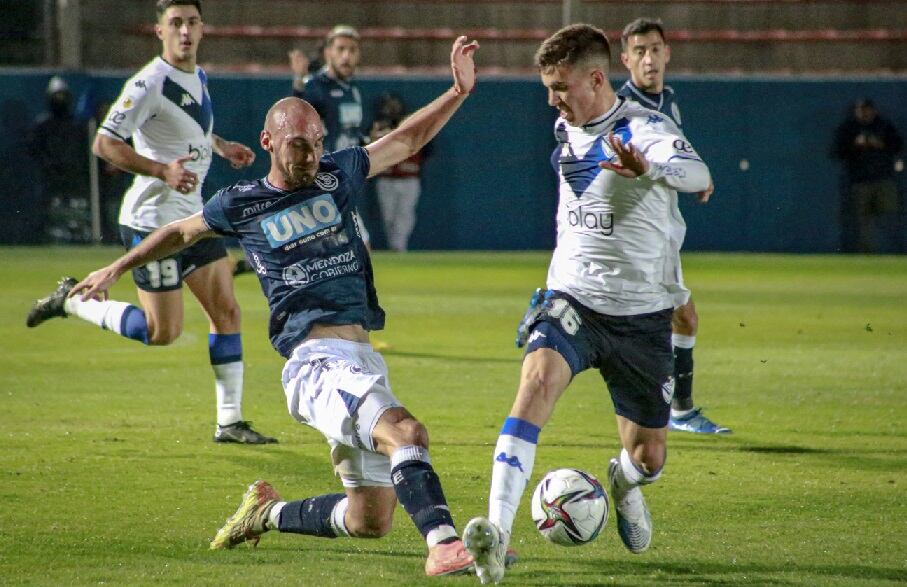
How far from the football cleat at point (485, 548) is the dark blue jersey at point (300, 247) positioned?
3.88ft

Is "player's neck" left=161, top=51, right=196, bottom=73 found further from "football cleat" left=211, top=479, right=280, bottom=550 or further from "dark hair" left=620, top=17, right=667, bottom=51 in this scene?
"football cleat" left=211, top=479, right=280, bottom=550

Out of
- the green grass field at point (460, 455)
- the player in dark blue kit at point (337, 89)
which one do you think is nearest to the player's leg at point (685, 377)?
the green grass field at point (460, 455)

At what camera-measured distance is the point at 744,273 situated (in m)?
20.3

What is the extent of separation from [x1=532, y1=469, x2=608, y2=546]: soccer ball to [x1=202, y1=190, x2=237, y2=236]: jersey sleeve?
5.29 ft

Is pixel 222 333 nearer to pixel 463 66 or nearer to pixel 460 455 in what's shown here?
pixel 460 455

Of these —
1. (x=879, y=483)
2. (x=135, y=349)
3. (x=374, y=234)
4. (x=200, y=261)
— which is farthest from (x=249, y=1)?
(x=879, y=483)

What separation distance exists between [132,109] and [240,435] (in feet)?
6.63

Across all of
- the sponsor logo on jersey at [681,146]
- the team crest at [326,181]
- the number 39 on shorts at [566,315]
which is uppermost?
the sponsor logo on jersey at [681,146]

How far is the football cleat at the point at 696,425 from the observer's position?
28.4 ft

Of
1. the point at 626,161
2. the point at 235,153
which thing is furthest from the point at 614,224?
the point at 235,153

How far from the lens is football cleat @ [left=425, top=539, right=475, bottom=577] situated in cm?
463

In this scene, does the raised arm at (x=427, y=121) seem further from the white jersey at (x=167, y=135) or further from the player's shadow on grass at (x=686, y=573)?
the white jersey at (x=167, y=135)

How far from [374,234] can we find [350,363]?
1917cm

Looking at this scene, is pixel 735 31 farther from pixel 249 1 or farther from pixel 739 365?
pixel 739 365
